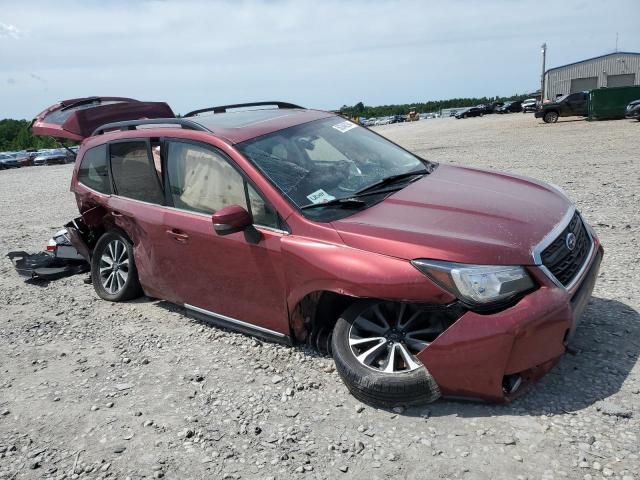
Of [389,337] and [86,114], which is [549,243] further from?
[86,114]

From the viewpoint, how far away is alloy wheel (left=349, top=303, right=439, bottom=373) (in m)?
3.22

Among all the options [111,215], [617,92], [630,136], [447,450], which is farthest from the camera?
[617,92]

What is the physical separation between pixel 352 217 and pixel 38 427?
242 centimetres

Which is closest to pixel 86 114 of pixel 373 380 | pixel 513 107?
pixel 373 380

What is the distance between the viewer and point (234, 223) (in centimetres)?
366

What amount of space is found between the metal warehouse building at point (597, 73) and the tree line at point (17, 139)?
64.2 metres

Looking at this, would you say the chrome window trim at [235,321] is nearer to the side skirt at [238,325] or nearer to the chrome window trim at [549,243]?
the side skirt at [238,325]

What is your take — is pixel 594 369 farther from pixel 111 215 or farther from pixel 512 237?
pixel 111 215

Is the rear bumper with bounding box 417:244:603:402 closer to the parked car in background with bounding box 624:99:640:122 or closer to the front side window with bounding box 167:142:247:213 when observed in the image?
the front side window with bounding box 167:142:247:213

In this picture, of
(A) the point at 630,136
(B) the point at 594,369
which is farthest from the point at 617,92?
(B) the point at 594,369

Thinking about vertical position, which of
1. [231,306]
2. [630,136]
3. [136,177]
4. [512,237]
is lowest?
[630,136]

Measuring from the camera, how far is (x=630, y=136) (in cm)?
1822

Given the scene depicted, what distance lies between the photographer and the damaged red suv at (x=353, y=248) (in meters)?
2.98

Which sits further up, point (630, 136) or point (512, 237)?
point (512, 237)
